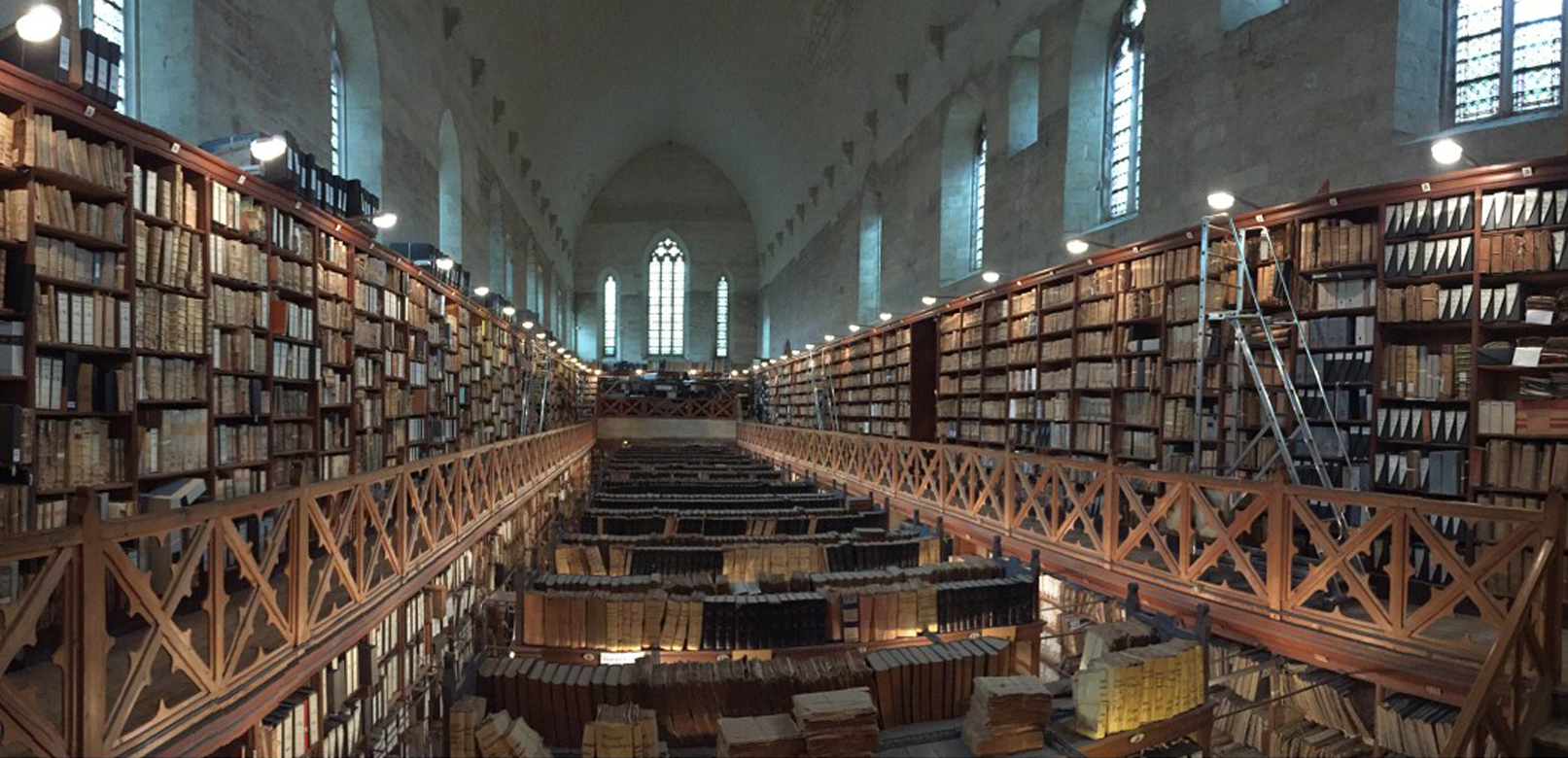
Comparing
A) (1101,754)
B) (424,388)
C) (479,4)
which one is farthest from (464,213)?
(1101,754)

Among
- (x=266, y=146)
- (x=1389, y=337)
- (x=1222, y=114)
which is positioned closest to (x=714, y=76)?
(x=1222, y=114)

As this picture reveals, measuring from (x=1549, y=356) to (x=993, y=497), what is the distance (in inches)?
144

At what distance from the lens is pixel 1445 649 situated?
10.7 ft

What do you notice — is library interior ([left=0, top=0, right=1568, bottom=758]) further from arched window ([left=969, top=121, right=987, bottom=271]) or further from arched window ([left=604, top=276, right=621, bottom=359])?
arched window ([left=604, top=276, right=621, bottom=359])

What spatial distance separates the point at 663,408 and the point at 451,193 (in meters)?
12.1

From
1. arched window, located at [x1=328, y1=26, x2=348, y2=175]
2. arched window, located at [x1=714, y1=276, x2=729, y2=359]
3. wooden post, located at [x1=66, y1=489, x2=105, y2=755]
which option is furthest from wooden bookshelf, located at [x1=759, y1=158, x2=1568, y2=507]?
arched window, located at [x1=714, y1=276, x2=729, y2=359]

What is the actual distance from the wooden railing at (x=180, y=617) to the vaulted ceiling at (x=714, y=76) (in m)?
10.7

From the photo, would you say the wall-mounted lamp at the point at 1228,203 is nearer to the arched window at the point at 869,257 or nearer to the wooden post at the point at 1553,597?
the wooden post at the point at 1553,597

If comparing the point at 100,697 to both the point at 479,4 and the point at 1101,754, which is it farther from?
the point at 479,4

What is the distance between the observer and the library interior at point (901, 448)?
294cm

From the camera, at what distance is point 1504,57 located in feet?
17.1

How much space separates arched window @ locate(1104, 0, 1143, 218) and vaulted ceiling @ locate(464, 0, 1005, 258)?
293cm

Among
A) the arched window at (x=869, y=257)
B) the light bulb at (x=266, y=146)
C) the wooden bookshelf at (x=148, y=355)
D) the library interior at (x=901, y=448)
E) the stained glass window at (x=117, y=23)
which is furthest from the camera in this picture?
the arched window at (x=869, y=257)

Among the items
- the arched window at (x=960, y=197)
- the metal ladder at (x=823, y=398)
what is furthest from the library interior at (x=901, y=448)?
the metal ladder at (x=823, y=398)
